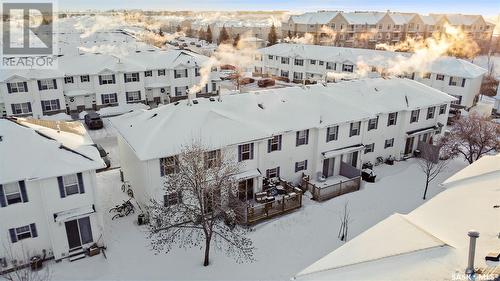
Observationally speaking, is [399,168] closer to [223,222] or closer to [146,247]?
[223,222]

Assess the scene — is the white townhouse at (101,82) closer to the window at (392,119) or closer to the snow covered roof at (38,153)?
the snow covered roof at (38,153)

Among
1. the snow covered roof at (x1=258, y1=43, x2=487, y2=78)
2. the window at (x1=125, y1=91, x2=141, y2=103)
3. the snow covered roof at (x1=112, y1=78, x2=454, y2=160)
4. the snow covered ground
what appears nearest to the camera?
the snow covered ground

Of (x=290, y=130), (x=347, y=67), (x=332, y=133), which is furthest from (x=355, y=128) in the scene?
(x=347, y=67)

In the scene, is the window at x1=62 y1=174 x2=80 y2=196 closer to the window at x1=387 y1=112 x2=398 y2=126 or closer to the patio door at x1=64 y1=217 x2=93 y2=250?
the patio door at x1=64 y1=217 x2=93 y2=250

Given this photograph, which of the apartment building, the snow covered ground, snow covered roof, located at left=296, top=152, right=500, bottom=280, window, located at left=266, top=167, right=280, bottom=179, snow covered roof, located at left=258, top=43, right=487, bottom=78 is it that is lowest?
the snow covered ground

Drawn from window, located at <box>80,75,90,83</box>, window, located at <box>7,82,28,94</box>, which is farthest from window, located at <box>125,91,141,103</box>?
window, located at <box>7,82,28,94</box>

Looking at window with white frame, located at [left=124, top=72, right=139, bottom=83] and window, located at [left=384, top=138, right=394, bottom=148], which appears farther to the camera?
window with white frame, located at [left=124, top=72, right=139, bottom=83]

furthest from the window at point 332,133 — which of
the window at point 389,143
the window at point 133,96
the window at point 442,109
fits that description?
the window at point 133,96

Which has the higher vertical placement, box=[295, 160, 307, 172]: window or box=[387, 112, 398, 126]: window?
box=[387, 112, 398, 126]: window
